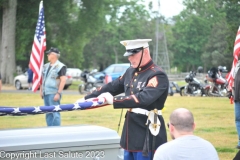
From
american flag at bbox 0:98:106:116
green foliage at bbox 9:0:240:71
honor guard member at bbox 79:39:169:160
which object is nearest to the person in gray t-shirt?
honor guard member at bbox 79:39:169:160

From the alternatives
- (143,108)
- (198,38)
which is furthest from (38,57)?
(198,38)

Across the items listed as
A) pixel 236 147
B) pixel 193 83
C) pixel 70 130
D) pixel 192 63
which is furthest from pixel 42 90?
pixel 192 63

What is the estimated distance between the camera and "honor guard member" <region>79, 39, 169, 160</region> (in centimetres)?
A: 490

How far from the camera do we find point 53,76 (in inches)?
384

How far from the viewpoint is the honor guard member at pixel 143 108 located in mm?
4902

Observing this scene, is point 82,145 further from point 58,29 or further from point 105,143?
point 58,29

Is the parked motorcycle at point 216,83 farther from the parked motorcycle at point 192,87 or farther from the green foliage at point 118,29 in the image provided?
the green foliage at point 118,29

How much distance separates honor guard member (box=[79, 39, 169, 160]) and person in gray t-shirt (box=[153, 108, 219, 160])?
115cm

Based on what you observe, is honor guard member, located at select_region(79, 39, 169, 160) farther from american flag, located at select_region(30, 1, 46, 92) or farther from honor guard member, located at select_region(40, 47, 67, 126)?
american flag, located at select_region(30, 1, 46, 92)

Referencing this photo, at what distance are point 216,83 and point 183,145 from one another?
19821mm

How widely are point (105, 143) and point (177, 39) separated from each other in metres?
69.5

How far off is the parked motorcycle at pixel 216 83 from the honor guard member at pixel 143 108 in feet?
58.7

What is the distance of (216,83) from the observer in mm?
23016

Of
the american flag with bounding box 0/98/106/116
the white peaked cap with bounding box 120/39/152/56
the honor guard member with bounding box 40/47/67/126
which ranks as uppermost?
the white peaked cap with bounding box 120/39/152/56
